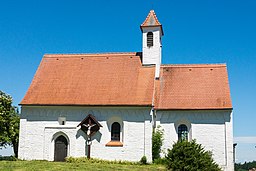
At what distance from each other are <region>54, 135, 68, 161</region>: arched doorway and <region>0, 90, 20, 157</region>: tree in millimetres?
6246

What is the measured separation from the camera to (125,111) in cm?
3203

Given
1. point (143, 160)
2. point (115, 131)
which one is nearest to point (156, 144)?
point (143, 160)

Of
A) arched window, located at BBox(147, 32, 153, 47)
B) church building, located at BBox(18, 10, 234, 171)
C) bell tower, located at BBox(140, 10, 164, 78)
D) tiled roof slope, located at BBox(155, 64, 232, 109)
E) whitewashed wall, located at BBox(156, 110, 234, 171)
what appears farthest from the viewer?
arched window, located at BBox(147, 32, 153, 47)

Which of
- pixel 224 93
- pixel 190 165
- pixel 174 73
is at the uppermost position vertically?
pixel 174 73

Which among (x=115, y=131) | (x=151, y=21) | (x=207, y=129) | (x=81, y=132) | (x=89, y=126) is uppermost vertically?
(x=151, y=21)

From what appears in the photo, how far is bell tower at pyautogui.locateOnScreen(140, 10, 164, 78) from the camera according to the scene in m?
34.9

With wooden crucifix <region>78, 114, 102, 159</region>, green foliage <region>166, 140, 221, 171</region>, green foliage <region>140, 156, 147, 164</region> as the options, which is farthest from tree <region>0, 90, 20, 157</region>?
green foliage <region>166, 140, 221, 171</region>

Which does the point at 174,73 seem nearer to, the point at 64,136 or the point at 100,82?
the point at 100,82

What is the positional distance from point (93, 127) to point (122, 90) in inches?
166

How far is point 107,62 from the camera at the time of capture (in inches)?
1412

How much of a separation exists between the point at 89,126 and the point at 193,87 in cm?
1025

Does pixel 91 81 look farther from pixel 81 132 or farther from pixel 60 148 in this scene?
pixel 60 148

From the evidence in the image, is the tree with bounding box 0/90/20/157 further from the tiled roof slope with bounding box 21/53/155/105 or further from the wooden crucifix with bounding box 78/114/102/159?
the wooden crucifix with bounding box 78/114/102/159

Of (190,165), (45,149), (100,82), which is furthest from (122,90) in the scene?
(190,165)
